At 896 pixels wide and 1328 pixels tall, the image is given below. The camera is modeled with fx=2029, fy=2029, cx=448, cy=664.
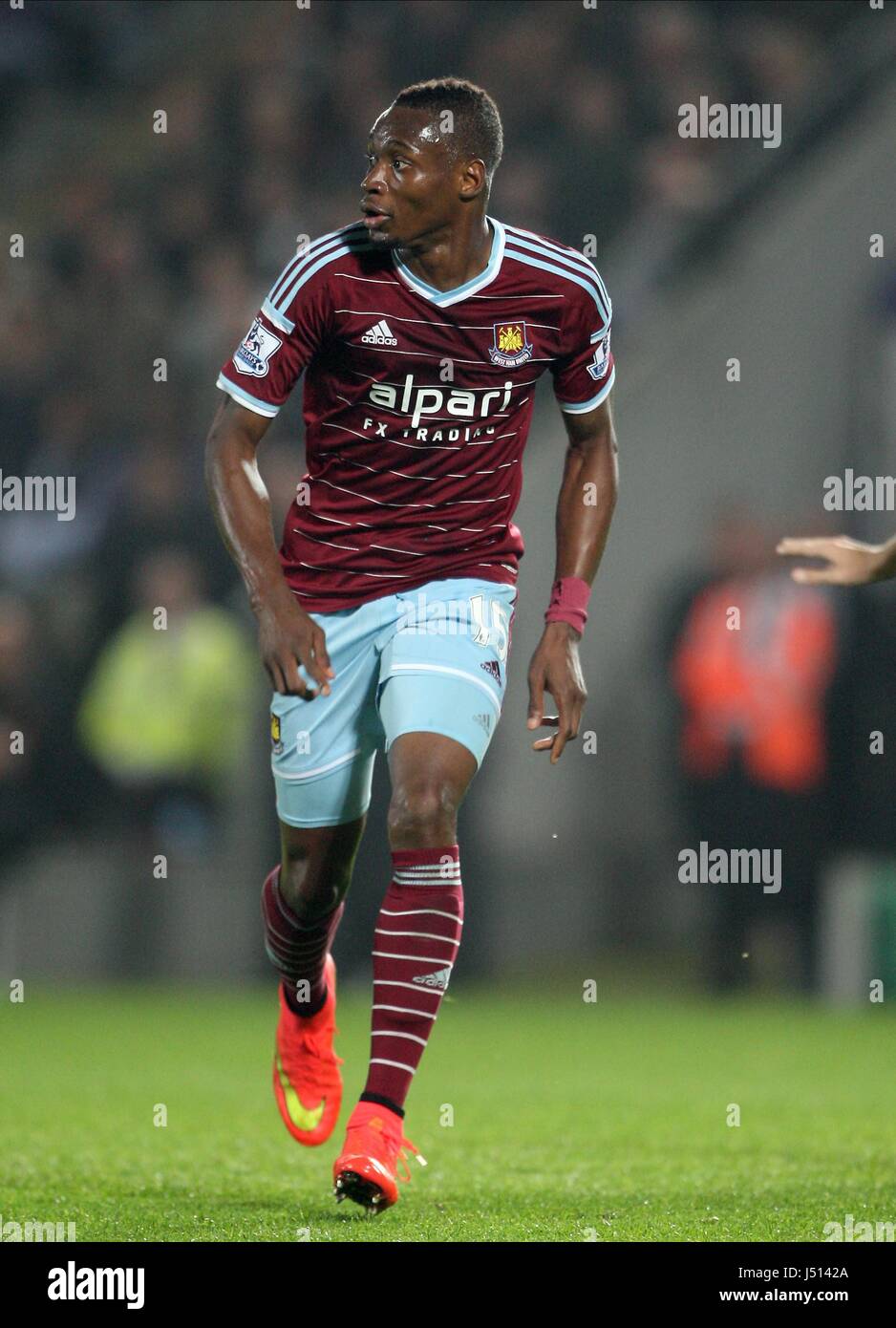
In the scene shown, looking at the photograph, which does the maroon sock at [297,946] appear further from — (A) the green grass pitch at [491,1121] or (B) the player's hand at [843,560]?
(B) the player's hand at [843,560]

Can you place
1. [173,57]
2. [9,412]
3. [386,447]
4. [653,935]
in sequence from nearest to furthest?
[386,447] → [653,935] → [9,412] → [173,57]

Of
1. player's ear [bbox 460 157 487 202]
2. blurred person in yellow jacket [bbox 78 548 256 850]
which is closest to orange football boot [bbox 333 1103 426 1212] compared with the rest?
player's ear [bbox 460 157 487 202]

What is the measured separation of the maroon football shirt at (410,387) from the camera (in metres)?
4.74

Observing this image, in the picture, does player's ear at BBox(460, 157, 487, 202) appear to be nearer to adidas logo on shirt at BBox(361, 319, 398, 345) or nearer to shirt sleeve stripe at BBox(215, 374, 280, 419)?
adidas logo on shirt at BBox(361, 319, 398, 345)

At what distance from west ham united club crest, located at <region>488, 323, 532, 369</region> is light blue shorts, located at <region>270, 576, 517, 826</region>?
525mm

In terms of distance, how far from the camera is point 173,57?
55.1 ft

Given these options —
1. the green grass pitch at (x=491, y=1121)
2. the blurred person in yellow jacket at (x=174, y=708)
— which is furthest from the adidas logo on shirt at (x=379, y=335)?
the blurred person in yellow jacket at (x=174, y=708)

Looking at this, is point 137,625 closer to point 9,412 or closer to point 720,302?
point 9,412

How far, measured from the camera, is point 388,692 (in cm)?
470

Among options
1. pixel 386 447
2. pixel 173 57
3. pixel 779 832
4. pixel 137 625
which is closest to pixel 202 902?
pixel 137 625

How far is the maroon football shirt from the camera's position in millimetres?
4738

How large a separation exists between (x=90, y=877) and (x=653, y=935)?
3.12 meters

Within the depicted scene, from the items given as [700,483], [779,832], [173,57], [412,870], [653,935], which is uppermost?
[173,57]

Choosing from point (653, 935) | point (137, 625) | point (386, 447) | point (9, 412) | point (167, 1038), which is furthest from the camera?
point (9, 412)
